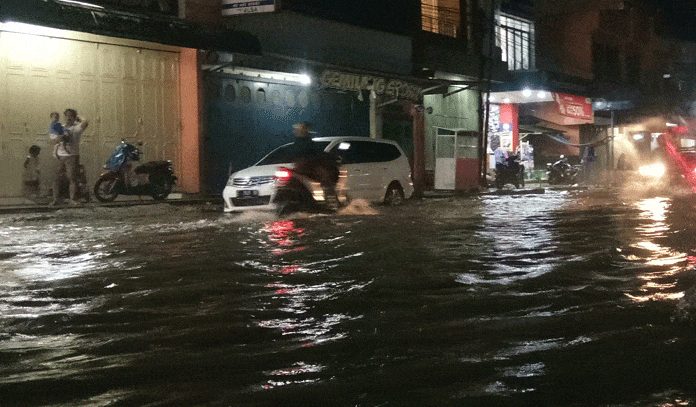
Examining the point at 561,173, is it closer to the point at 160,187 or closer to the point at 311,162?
the point at 160,187

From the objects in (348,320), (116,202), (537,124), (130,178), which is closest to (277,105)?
(130,178)

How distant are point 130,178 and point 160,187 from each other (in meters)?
0.85

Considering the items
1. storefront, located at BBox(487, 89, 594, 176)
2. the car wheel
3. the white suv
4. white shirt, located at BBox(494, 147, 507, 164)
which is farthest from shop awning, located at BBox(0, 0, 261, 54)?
storefront, located at BBox(487, 89, 594, 176)

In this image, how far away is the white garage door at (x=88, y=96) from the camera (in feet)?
62.0

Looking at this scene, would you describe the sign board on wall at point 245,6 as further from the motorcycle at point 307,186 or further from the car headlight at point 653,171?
the car headlight at point 653,171

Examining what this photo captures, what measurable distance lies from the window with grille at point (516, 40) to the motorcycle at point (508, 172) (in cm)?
660

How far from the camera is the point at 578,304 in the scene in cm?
645

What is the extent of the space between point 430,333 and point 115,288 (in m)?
3.15

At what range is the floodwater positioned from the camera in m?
4.23

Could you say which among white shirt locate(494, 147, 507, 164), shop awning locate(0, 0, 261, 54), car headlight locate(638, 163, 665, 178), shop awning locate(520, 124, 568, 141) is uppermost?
shop awning locate(0, 0, 261, 54)

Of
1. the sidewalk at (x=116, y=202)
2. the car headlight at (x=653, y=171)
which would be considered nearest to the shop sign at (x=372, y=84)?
the sidewalk at (x=116, y=202)

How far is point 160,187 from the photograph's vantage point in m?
20.1

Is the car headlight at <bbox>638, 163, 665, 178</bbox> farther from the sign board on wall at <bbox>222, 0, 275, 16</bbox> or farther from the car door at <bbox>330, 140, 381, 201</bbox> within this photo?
the sign board on wall at <bbox>222, 0, 275, 16</bbox>

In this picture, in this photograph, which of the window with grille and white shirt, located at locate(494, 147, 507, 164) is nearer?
white shirt, located at locate(494, 147, 507, 164)
